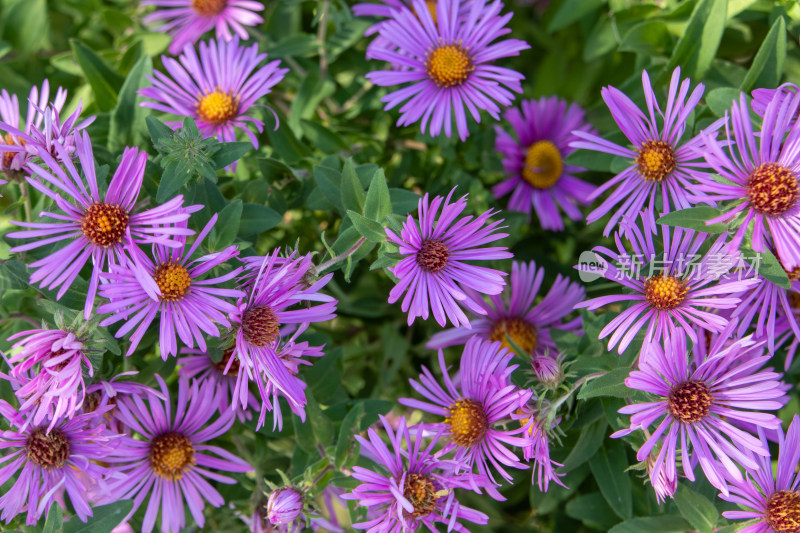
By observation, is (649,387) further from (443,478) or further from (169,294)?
(169,294)

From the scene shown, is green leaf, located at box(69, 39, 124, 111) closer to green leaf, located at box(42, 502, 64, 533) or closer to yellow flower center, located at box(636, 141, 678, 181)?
green leaf, located at box(42, 502, 64, 533)

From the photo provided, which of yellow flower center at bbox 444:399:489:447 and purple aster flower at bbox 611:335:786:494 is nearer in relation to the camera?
purple aster flower at bbox 611:335:786:494

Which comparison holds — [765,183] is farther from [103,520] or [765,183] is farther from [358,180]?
[103,520]

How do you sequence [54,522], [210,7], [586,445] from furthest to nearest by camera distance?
[210,7] → [586,445] → [54,522]

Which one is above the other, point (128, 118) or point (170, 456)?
point (128, 118)

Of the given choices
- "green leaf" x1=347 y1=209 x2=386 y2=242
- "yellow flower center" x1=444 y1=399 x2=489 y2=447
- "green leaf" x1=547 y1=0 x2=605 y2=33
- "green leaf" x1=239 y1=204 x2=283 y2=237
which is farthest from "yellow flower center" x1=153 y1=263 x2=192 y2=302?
"green leaf" x1=547 y1=0 x2=605 y2=33

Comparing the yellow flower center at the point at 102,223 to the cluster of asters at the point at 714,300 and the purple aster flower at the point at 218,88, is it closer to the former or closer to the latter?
the purple aster flower at the point at 218,88

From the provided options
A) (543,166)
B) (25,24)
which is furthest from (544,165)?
(25,24)
